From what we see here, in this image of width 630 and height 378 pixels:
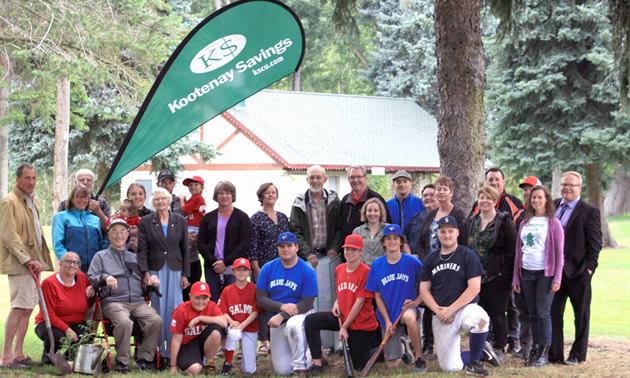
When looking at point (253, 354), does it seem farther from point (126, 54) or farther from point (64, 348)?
point (126, 54)

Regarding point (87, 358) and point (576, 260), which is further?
point (576, 260)

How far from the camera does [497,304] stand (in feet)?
22.9

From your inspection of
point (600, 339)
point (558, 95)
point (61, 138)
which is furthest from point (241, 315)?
point (558, 95)

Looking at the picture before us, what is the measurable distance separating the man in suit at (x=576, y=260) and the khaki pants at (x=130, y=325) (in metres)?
3.81

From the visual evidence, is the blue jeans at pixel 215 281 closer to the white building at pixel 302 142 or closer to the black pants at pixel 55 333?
the black pants at pixel 55 333

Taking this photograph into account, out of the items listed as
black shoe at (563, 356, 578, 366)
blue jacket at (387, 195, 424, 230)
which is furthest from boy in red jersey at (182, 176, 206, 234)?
black shoe at (563, 356, 578, 366)

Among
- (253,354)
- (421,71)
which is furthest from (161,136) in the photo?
(421,71)

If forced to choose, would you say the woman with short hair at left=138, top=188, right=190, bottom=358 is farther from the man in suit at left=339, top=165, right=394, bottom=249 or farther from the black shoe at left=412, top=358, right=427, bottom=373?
the black shoe at left=412, top=358, right=427, bottom=373

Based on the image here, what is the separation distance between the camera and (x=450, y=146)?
861cm

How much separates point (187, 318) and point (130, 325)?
0.53 m

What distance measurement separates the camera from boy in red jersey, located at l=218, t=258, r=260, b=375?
698 cm

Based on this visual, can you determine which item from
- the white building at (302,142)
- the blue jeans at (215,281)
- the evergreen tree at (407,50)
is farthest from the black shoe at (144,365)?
the evergreen tree at (407,50)

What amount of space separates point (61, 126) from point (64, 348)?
11899 mm

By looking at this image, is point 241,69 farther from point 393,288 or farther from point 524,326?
point 524,326
